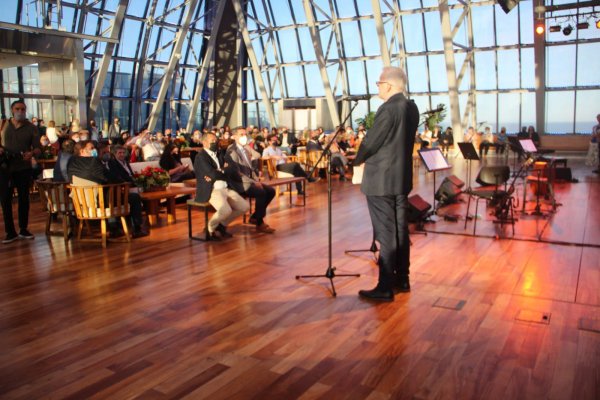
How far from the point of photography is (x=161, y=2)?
20.1 metres

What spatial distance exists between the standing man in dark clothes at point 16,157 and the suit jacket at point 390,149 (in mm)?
3799

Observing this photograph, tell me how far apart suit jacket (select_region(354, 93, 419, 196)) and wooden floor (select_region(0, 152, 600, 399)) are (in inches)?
31.5

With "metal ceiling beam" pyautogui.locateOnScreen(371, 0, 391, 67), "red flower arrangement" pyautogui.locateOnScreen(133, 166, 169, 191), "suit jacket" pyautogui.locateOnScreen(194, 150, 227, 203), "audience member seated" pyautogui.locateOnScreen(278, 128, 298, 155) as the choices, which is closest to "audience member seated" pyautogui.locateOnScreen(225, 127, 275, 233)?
"suit jacket" pyautogui.locateOnScreen(194, 150, 227, 203)

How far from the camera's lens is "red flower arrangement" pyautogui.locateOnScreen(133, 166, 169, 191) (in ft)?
20.5

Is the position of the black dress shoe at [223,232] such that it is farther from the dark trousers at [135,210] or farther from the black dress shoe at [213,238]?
the dark trousers at [135,210]

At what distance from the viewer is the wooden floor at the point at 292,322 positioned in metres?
2.51

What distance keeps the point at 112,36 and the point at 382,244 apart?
43.4ft

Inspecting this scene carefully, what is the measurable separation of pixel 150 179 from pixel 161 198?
0.84 ft

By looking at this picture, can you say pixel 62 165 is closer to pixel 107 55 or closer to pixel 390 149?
pixel 390 149

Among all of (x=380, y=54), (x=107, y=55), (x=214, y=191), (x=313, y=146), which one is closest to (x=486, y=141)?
(x=380, y=54)

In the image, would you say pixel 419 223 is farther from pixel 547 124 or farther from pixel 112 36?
pixel 547 124

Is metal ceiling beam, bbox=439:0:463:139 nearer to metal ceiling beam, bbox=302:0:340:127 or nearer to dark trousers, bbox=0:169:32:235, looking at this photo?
metal ceiling beam, bbox=302:0:340:127

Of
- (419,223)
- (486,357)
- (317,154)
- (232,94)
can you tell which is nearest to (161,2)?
(232,94)

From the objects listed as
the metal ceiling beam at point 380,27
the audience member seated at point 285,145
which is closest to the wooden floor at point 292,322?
the audience member seated at point 285,145
